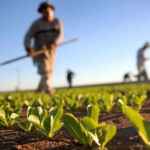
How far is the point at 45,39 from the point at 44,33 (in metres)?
0.14

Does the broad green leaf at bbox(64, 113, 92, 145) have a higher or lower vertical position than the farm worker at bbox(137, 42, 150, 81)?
lower

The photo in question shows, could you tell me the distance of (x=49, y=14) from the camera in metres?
9.57

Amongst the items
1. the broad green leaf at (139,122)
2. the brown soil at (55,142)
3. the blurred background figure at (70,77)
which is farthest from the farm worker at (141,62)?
the broad green leaf at (139,122)

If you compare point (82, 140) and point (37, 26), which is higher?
point (37, 26)

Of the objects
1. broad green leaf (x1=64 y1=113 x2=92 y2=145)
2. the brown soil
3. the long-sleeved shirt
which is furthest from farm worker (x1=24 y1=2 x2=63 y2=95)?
broad green leaf (x1=64 y1=113 x2=92 y2=145)

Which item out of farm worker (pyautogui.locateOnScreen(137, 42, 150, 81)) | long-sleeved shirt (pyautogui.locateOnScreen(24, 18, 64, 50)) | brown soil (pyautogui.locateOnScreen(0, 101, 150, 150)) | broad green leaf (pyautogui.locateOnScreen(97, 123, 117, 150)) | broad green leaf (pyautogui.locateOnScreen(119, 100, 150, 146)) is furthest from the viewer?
farm worker (pyautogui.locateOnScreen(137, 42, 150, 81))

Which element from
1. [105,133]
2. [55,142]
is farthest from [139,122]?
[55,142]

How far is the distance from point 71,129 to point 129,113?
520 mm

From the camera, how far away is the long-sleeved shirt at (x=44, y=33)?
31.3ft

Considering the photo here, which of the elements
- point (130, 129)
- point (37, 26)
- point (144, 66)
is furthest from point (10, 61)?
point (144, 66)

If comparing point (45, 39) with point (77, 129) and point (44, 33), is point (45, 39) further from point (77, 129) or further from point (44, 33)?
point (77, 129)

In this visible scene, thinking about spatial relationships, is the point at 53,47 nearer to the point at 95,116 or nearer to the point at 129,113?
the point at 95,116

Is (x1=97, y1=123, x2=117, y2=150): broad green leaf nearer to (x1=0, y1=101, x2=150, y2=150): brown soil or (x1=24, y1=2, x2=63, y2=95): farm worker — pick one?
(x1=0, y1=101, x2=150, y2=150): brown soil

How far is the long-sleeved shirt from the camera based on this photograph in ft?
31.3
